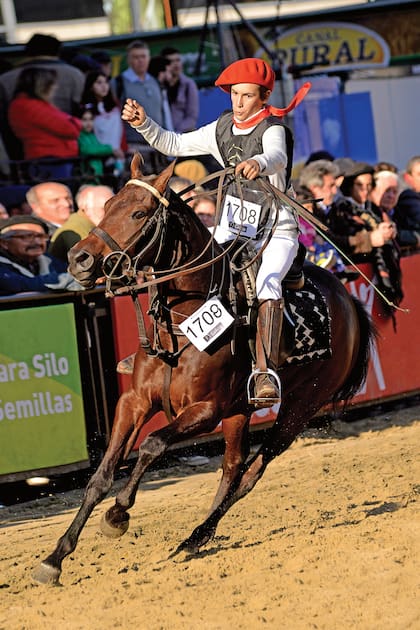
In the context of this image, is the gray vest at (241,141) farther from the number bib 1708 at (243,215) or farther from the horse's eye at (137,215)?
the horse's eye at (137,215)

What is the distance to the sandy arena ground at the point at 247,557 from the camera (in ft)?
19.0

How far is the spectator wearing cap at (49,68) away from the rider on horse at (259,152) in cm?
564

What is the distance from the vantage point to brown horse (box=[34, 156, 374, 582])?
252 inches

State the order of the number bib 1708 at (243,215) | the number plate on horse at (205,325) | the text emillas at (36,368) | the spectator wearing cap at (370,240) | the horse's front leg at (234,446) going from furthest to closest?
the spectator wearing cap at (370,240)
the text emillas at (36,368)
the horse's front leg at (234,446)
the number bib 1708 at (243,215)
the number plate on horse at (205,325)

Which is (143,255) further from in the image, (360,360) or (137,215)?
(360,360)

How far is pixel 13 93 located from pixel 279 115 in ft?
19.8

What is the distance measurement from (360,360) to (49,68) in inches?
225

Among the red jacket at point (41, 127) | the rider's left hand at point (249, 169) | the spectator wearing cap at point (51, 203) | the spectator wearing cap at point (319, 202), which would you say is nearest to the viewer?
the rider's left hand at point (249, 169)

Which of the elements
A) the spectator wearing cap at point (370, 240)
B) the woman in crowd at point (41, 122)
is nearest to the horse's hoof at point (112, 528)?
the spectator wearing cap at point (370, 240)

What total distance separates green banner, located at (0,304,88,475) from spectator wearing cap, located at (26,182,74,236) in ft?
5.38

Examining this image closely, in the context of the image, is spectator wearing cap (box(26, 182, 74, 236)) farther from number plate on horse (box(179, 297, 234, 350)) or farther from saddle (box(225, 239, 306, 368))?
number plate on horse (box(179, 297, 234, 350))

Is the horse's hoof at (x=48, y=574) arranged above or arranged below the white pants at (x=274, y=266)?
below

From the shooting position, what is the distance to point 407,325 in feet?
39.8

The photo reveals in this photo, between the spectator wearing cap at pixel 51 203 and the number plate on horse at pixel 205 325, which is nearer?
the number plate on horse at pixel 205 325
